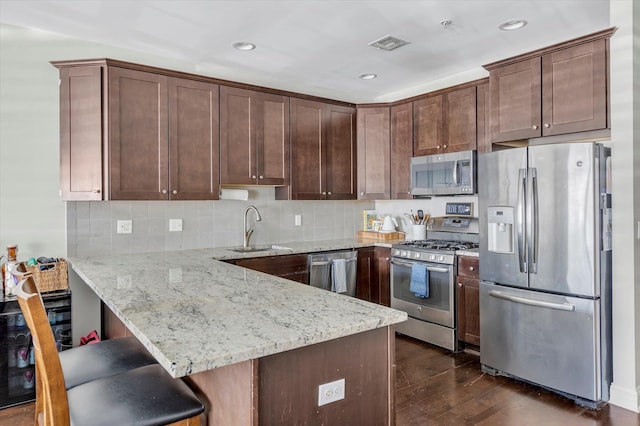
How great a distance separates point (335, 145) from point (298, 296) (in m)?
Result: 2.91

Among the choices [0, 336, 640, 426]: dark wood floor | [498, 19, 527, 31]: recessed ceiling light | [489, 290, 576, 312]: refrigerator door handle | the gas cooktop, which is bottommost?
[0, 336, 640, 426]: dark wood floor

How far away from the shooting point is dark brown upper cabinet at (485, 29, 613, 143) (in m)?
2.83

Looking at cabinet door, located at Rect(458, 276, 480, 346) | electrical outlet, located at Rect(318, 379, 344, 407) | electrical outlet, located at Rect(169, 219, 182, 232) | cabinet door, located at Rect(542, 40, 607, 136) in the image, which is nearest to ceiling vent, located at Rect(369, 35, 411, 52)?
cabinet door, located at Rect(542, 40, 607, 136)

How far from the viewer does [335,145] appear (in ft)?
14.5

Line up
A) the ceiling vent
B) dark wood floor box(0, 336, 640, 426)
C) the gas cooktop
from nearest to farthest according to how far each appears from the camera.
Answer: dark wood floor box(0, 336, 640, 426) < the ceiling vent < the gas cooktop

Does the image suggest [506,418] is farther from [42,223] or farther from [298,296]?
[42,223]

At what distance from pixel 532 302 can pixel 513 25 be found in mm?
1975

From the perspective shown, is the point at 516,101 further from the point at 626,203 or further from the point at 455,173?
the point at 626,203

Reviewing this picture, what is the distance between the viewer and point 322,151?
431 centimetres

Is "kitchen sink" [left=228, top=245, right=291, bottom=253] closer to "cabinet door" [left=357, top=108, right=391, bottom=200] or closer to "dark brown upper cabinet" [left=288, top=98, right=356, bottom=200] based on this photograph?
"dark brown upper cabinet" [left=288, top=98, right=356, bottom=200]

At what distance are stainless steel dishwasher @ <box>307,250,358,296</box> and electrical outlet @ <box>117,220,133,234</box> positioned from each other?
155 cm

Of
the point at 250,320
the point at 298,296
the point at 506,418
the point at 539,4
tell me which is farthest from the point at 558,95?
the point at 250,320

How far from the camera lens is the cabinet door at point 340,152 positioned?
437 centimetres

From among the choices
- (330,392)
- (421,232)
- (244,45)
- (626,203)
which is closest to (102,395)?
(330,392)
